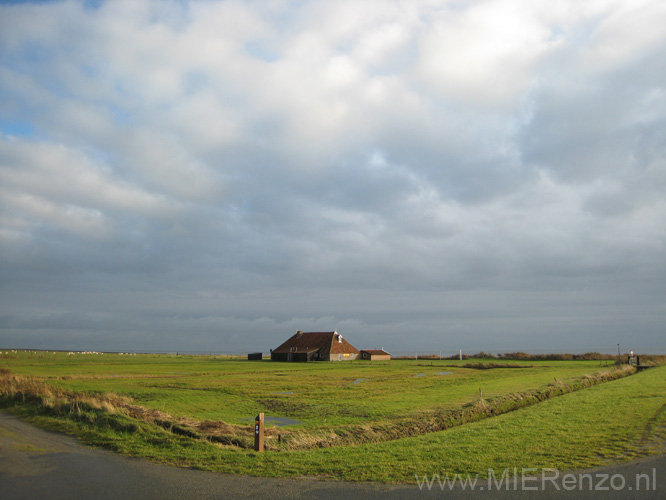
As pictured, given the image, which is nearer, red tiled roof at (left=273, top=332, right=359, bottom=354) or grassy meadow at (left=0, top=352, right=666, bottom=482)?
grassy meadow at (left=0, top=352, right=666, bottom=482)

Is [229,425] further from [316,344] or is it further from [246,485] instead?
[316,344]

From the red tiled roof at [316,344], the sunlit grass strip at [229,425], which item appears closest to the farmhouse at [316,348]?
the red tiled roof at [316,344]

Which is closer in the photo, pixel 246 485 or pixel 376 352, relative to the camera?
pixel 246 485

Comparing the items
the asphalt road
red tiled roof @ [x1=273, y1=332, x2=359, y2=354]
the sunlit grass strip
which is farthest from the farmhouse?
the asphalt road

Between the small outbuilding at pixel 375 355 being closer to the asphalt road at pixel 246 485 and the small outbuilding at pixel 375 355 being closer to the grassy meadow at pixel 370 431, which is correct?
the grassy meadow at pixel 370 431

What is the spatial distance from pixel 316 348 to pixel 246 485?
89928 mm

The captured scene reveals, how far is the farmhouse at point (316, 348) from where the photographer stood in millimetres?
95688

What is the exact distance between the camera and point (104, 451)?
1213 centimetres

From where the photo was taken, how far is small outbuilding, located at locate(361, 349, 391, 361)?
326ft

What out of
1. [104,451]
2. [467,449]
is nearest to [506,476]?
[467,449]

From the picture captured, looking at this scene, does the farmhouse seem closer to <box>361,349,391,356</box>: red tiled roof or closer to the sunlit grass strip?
<box>361,349,391,356</box>: red tiled roof

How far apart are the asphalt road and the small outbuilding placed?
91.5m

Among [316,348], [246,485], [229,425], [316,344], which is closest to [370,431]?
[229,425]

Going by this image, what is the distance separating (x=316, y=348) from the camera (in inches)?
3841
